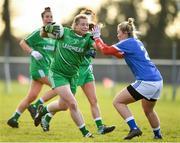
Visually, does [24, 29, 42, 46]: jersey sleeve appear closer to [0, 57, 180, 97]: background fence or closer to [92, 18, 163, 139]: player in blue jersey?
[92, 18, 163, 139]: player in blue jersey

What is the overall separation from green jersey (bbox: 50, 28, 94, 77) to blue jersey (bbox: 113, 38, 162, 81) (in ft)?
1.81

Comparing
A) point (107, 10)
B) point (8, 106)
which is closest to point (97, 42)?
point (8, 106)

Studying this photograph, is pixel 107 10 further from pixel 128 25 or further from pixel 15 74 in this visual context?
pixel 128 25

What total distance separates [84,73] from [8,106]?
762cm

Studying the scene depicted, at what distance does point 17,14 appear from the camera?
168ft

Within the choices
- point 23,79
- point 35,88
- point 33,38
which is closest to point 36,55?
point 33,38

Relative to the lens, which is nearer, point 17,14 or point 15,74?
point 15,74

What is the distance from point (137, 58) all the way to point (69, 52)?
3.58 ft

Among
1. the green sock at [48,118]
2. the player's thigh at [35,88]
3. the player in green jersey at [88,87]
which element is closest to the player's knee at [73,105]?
the player in green jersey at [88,87]

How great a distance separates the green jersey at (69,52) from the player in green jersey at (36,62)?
2.10 m

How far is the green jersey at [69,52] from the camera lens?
12.3m

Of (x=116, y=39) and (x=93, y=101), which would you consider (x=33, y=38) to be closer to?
(x=93, y=101)

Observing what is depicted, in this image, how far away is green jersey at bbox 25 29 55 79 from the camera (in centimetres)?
1480

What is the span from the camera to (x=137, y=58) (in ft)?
40.2
